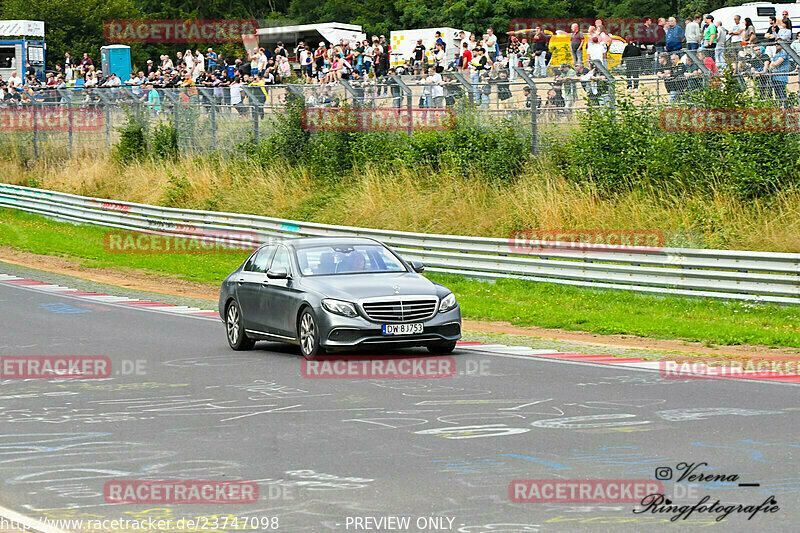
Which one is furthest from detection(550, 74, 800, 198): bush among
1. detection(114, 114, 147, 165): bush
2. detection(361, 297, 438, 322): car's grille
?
detection(114, 114, 147, 165): bush

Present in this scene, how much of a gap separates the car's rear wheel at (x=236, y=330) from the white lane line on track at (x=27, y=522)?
329 inches

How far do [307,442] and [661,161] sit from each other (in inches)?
614

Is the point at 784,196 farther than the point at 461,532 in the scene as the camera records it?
Yes

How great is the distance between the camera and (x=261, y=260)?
1578 centimetres

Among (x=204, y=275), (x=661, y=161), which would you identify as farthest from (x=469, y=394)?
(x=204, y=275)

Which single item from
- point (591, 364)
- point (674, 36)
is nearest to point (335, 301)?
point (591, 364)

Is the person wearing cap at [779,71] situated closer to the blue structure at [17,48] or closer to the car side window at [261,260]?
the car side window at [261,260]

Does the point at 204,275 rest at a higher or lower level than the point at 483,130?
lower

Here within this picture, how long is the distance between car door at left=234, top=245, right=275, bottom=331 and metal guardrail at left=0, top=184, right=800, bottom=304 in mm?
6907

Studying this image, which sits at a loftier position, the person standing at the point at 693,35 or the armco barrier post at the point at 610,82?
the person standing at the point at 693,35

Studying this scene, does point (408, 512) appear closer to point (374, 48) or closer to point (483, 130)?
point (483, 130)

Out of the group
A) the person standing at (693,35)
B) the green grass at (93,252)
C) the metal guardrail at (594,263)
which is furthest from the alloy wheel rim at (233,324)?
the person standing at (693,35)

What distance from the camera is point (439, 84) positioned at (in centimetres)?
2778

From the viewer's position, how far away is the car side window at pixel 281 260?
15.0m
